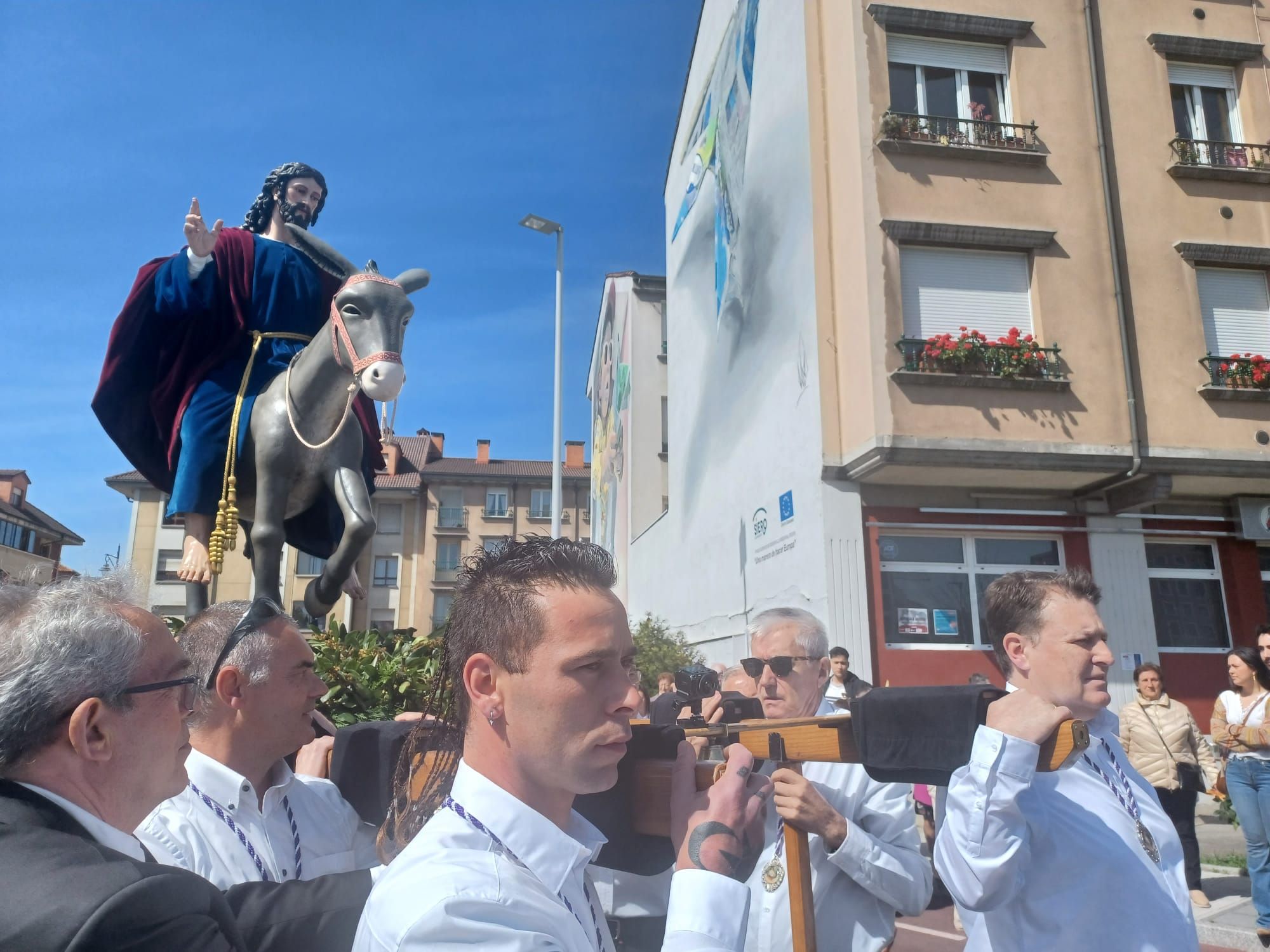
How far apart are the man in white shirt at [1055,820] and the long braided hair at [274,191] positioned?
11.9ft

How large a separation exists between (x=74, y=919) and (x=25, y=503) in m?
60.8

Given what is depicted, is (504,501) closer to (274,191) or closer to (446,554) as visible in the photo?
(446,554)

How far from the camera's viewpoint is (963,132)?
13469 mm

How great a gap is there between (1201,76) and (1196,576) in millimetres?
7529

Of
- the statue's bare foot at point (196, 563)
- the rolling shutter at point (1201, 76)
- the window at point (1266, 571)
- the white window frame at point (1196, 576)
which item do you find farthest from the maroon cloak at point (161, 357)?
the rolling shutter at point (1201, 76)

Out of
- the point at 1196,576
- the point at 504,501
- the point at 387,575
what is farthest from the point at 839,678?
the point at 504,501

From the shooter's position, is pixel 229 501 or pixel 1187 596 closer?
pixel 229 501

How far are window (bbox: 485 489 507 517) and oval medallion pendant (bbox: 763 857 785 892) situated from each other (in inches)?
2087

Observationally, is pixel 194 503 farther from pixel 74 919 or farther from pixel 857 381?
pixel 857 381

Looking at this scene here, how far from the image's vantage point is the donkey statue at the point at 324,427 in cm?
400

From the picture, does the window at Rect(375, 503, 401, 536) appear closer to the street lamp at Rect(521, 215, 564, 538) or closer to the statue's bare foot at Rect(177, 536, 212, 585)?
the street lamp at Rect(521, 215, 564, 538)

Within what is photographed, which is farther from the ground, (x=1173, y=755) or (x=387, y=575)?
(x=387, y=575)

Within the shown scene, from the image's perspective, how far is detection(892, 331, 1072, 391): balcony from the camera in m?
12.3

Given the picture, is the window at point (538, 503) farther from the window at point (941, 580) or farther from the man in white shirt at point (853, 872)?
the man in white shirt at point (853, 872)
